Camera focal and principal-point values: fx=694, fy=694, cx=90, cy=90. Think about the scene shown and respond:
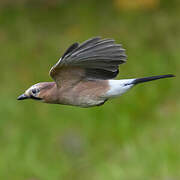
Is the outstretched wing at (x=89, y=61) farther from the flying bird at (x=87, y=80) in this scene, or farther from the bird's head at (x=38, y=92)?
the bird's head at (x=38, y=92)

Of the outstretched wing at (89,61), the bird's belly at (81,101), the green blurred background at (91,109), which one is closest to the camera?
the outstretched wing at (89,61)

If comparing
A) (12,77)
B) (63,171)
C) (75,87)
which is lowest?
(63,171)

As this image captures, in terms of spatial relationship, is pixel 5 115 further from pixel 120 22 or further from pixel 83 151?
pixel 120 22

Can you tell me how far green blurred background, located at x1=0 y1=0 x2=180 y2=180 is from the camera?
986 cm

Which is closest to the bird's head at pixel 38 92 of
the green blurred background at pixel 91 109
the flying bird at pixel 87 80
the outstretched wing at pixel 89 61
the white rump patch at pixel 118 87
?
the flying bird at pixel 87 80

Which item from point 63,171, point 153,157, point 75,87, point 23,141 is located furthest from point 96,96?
point 23,141

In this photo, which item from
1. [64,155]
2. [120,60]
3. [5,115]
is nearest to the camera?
[120,60]

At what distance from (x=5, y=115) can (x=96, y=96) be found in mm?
6856

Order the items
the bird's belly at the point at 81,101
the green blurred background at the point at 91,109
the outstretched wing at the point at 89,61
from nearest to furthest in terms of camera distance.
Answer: the outstretched wing at the point at 89,61
the bird's belly at the point at 81,101
the green blurred background at the point at 91,109

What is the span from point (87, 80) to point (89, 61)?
0.65 feet

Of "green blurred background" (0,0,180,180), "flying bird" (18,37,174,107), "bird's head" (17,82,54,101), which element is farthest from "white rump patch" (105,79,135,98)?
"green blurred background" (0,0,180,180)

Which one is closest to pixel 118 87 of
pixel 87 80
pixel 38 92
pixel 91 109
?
pixel 87 80

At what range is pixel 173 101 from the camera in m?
11.1

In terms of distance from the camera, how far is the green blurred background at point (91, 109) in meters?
9.86
